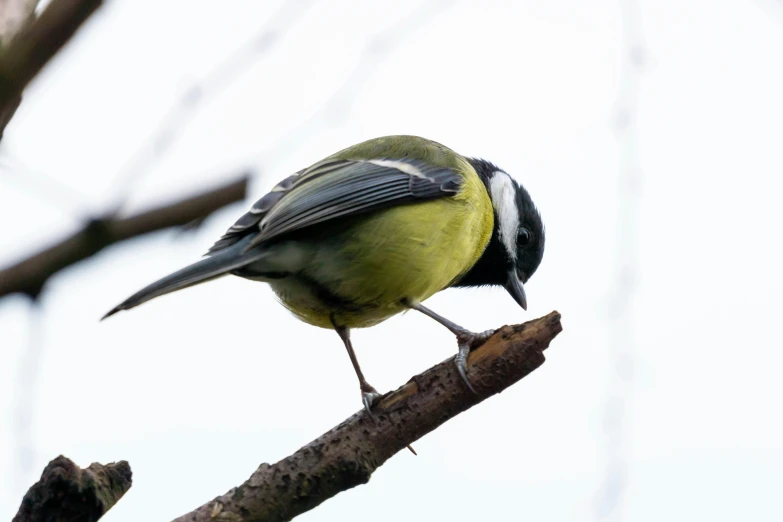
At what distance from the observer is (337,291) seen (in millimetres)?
3863

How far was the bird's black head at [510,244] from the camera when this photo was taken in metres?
4.79

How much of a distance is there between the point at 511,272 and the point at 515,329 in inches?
69.0

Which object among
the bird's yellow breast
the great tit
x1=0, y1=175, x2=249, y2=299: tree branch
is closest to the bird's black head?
the great tit

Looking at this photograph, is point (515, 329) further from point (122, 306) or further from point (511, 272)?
point (511, 272)

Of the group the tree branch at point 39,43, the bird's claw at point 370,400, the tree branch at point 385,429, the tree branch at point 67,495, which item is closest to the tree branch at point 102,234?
the tree branch at point 39,43

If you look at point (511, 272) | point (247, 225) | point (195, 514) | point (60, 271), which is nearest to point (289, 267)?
point (247, 225)

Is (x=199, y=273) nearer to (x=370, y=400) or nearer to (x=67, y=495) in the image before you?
(x=370, y=400)

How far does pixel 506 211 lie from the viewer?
4836 millimetres

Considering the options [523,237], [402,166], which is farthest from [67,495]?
[523,237]

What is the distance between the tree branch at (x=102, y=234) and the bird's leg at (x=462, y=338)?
7.18 ft

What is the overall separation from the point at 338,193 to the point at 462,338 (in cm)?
92

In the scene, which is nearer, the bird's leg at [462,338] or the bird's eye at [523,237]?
the bird's leg at [462,338]

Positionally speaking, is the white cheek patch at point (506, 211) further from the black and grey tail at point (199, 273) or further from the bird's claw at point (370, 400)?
the black and grey tail at point (199, 273)

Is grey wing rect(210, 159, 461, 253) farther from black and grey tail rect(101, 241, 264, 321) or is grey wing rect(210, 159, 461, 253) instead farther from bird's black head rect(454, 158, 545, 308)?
bird's black head rect(454, 158, 545, 308)
